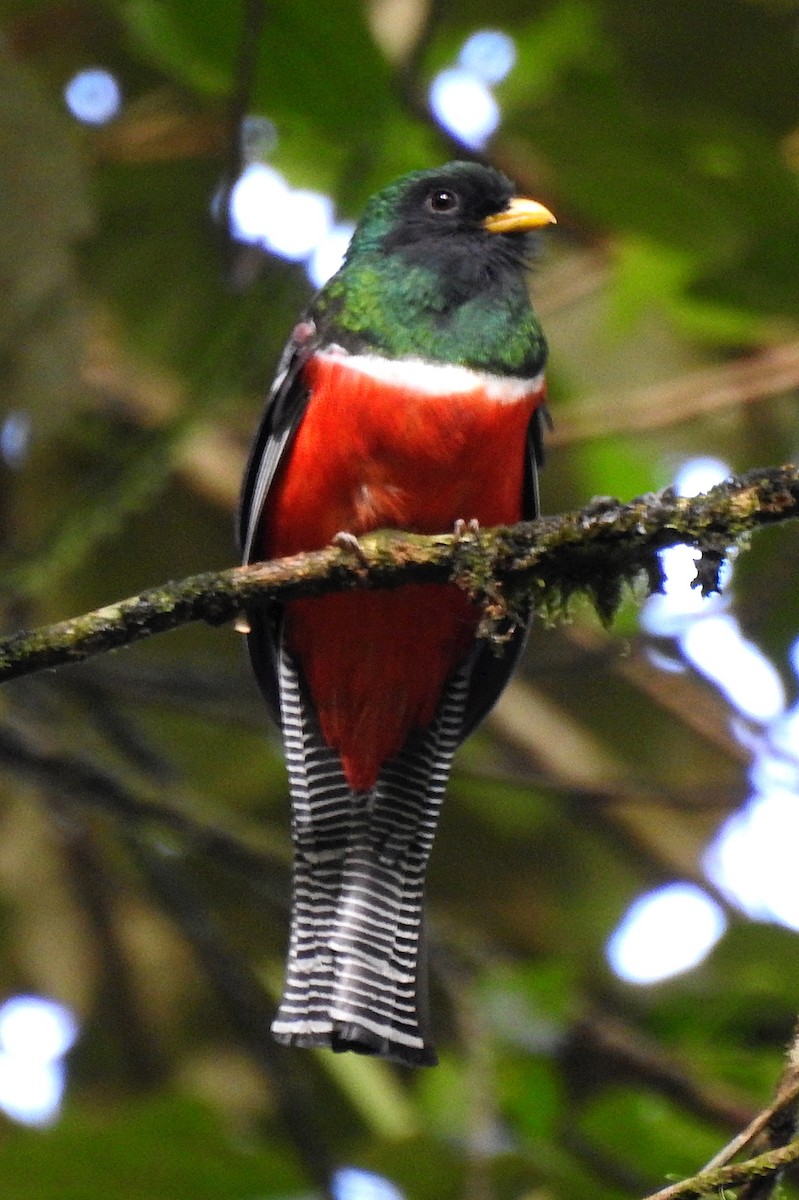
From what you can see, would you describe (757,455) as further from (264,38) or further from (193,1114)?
(193,1114)

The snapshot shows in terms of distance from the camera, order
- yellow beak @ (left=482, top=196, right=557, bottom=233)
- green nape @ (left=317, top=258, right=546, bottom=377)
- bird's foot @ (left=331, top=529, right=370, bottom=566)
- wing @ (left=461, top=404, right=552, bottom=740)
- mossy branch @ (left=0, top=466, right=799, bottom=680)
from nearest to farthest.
Answer: mossy branch @ (left=0, top=466, right=799, bottom=680) < bird's foot @ (left=331, top=529, right=370, bottom=566) < green nape @ (left=317, top=258, right=546, bottom=377) < wing @ (left=461, top=404, right=552, bottom=740) < yellow beak @ (left=482, top=196, right=557, bottom=233)

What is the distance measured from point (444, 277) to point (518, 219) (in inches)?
13.2

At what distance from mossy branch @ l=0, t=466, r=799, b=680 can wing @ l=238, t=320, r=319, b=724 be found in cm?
75

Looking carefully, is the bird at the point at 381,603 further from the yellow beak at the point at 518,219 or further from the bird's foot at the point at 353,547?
the bird's foot at the point at 353,547

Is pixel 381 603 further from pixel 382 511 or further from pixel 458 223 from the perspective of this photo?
pixel 458 223

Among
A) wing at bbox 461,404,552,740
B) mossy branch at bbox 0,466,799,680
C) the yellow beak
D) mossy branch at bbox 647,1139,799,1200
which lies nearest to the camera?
mossy branch at bbox 647,1139,799,1200

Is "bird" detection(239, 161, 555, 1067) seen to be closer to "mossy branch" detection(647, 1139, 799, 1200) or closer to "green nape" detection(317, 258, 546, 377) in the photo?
"green nape" detection(317, 258, 546, 377)

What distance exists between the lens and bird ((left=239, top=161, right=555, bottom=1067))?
3.16 meters

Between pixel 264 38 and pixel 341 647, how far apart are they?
5.34 ft

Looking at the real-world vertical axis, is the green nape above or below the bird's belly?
above

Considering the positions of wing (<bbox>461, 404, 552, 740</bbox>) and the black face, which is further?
the black face

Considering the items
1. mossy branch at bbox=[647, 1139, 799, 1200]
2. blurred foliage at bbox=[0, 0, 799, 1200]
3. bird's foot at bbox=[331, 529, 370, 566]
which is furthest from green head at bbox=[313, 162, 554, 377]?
mossy branch at bbox=[647, 1139, 799, 1200]

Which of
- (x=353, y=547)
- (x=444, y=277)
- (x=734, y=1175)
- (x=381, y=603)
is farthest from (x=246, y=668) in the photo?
(x=734, y=1175)

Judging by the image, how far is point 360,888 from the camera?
3.37 metres
